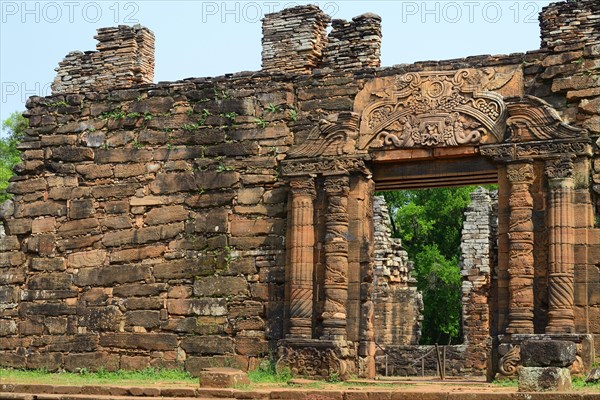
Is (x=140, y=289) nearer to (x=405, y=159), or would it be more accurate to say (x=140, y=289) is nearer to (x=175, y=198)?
(x=175, y=198)

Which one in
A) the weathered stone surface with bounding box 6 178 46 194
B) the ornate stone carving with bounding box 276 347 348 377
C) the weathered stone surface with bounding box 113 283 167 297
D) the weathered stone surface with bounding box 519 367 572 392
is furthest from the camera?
the weathered stone surface with bounding box 6 178 46 194

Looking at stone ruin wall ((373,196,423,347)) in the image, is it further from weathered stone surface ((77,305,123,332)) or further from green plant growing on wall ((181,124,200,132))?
weathered stone surface ((77,305,123,332))

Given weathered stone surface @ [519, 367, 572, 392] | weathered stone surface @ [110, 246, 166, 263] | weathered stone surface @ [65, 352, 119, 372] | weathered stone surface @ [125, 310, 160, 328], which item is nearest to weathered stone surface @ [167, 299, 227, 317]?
weathered stone surface @ [125, 310, 160, 328]

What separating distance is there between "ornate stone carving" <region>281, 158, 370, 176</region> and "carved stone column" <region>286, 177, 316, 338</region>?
14 cm

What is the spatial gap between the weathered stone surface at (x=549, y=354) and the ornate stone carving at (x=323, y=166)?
3.86 metres

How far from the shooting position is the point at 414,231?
4116 cm

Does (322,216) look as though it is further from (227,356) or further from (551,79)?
(551,79)

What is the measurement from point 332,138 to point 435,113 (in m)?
1.53

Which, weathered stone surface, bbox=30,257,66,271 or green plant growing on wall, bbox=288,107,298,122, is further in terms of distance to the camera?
weathered stone surface, bbox=30,257,66,271

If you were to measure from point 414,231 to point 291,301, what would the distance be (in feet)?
83.9

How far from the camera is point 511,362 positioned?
14.4 meters

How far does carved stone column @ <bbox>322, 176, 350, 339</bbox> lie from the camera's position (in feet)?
51.5

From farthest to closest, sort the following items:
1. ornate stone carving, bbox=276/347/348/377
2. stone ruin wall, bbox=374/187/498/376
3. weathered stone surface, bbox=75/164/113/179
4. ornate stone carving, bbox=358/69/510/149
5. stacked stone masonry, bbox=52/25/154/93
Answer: stone ruin wall, bbox=374/187/498/376 → stacked stone masonry, bbox=52/25/154/93 → weathered stone surface, bbox=75/164/113/179 → ornate stone carving, bbox=358/69/510/149 → ornate stone carving, bbox=276/347/348/377

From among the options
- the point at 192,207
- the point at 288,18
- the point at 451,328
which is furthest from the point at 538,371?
the point at 451,328
